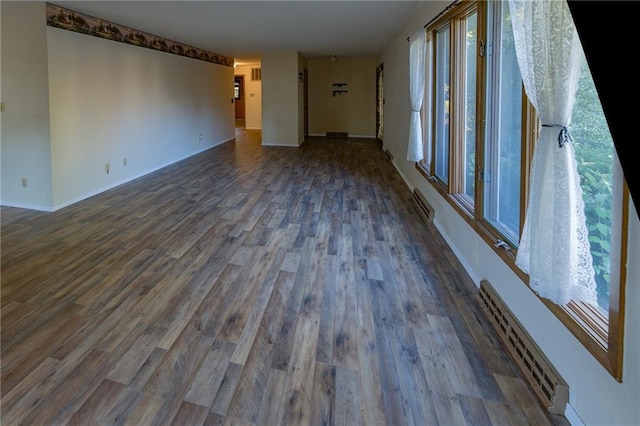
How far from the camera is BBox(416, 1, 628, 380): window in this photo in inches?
55.8

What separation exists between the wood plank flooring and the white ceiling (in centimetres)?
252

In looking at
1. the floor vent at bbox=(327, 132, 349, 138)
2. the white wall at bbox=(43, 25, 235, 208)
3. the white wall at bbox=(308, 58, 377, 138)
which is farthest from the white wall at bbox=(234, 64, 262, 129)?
the white wall at bbox=(43, 25, 235, 208)

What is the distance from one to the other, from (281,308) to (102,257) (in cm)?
180

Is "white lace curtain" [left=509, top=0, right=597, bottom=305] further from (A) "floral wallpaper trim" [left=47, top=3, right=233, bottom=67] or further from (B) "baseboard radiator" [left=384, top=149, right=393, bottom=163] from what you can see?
(B) "baseboard radiator" [left=384, top=149, right=393, bottom=163]

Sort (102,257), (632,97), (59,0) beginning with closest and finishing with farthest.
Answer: (632,97) → (102,257) → (59,0)

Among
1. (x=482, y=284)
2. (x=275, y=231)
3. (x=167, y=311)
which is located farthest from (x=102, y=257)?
(x=482, y=284)

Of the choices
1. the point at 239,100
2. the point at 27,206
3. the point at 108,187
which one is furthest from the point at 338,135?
the point at 27,206

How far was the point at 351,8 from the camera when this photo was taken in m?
4.98

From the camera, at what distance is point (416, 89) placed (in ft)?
16.1

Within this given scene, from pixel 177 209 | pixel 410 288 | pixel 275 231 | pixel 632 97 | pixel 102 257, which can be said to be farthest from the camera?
pixel 177 209

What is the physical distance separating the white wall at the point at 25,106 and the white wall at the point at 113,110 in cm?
10

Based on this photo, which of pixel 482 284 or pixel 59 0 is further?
pixel 59 0

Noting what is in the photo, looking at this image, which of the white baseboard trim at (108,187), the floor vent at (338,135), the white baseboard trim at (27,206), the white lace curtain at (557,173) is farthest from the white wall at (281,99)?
the white lace curtain at (557,173)

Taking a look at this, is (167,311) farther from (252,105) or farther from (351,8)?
(252,105)
